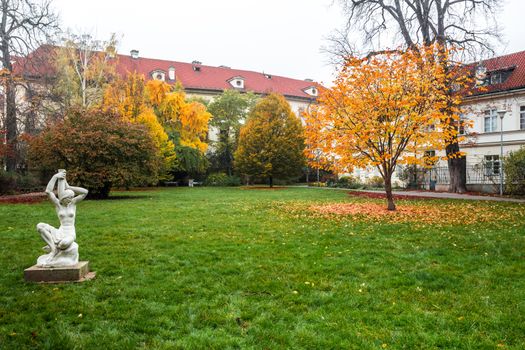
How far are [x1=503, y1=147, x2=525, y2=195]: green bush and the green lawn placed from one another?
11.8 metres

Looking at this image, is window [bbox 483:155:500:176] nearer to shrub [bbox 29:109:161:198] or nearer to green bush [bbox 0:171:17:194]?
shrub [bbox 29:109:161:198]

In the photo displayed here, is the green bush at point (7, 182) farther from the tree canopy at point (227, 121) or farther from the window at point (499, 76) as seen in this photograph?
the window at point (499, 76)

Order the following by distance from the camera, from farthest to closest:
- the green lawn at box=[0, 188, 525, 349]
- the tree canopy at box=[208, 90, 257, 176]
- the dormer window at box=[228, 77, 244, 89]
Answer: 1. the dormer window at box=[228, 77, 244, 89]
2. the tree canopy at box=[208, 90, 257, 176]
3. the green lawn at box=[0, 188, 525, 349]

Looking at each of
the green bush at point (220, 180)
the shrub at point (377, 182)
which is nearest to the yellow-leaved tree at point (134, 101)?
the green bush at point (220, 180)

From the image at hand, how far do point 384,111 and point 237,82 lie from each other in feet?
134

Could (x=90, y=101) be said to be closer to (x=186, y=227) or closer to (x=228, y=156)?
(x=228, y=156)

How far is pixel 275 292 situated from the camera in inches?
189

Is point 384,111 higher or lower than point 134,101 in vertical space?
lower

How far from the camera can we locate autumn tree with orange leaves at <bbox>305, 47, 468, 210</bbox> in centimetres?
1212

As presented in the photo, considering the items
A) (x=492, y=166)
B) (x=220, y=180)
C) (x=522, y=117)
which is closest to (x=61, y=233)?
(x=492, y=166)

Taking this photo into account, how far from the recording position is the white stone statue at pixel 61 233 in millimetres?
5266

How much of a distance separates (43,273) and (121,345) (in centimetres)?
247

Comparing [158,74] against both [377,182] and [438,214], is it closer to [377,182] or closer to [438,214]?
[377,182]

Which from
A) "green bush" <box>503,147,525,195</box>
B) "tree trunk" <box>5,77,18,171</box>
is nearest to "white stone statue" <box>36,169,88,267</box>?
"tree trunk" <box>5,77,18,171</box>
